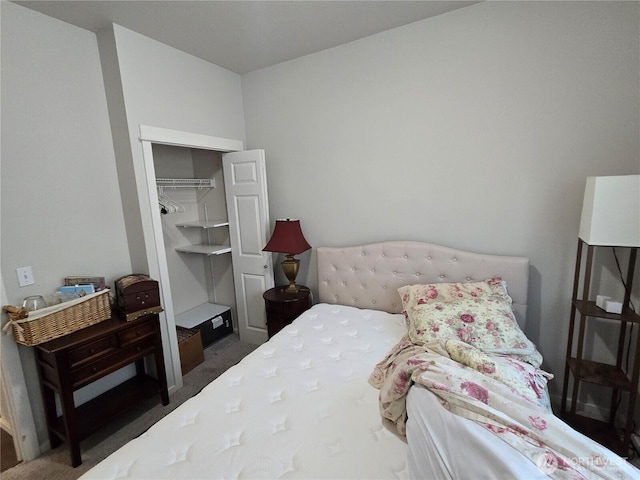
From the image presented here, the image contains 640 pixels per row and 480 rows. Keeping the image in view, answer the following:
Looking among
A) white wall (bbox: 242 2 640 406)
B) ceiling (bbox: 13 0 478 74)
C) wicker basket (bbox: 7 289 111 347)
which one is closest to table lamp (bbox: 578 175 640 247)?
white wall (bbox: 242 2 640 406)

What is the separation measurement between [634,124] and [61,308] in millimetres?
3457

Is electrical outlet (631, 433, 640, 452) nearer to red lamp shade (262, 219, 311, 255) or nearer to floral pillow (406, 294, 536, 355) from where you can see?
floral pillow (406, 294, 536, 355)

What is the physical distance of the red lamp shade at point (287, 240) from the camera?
2.53 m

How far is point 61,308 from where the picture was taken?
1.74m

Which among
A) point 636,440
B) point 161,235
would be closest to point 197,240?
point 161,235

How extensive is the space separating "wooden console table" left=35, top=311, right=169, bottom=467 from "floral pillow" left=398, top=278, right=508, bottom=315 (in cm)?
185

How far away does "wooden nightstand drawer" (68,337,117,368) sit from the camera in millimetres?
1732

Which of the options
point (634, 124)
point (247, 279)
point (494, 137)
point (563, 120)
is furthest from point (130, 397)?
point (634, 124)

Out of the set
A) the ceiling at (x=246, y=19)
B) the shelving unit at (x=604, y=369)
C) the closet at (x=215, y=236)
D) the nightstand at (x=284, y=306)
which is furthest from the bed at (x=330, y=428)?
the ceiling at (x=246, y=19)

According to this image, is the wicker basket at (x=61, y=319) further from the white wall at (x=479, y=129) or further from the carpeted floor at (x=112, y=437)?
the white wall at (x=479, y=129)

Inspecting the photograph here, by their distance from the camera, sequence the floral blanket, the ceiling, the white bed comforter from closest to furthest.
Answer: the floral blanket < the white bed comforter < the ceiling

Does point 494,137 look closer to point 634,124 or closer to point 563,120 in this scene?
point 563,120

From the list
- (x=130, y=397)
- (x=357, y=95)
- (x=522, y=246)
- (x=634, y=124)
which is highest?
(x=357, y=95)

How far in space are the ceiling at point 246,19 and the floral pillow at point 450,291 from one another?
1.83m
